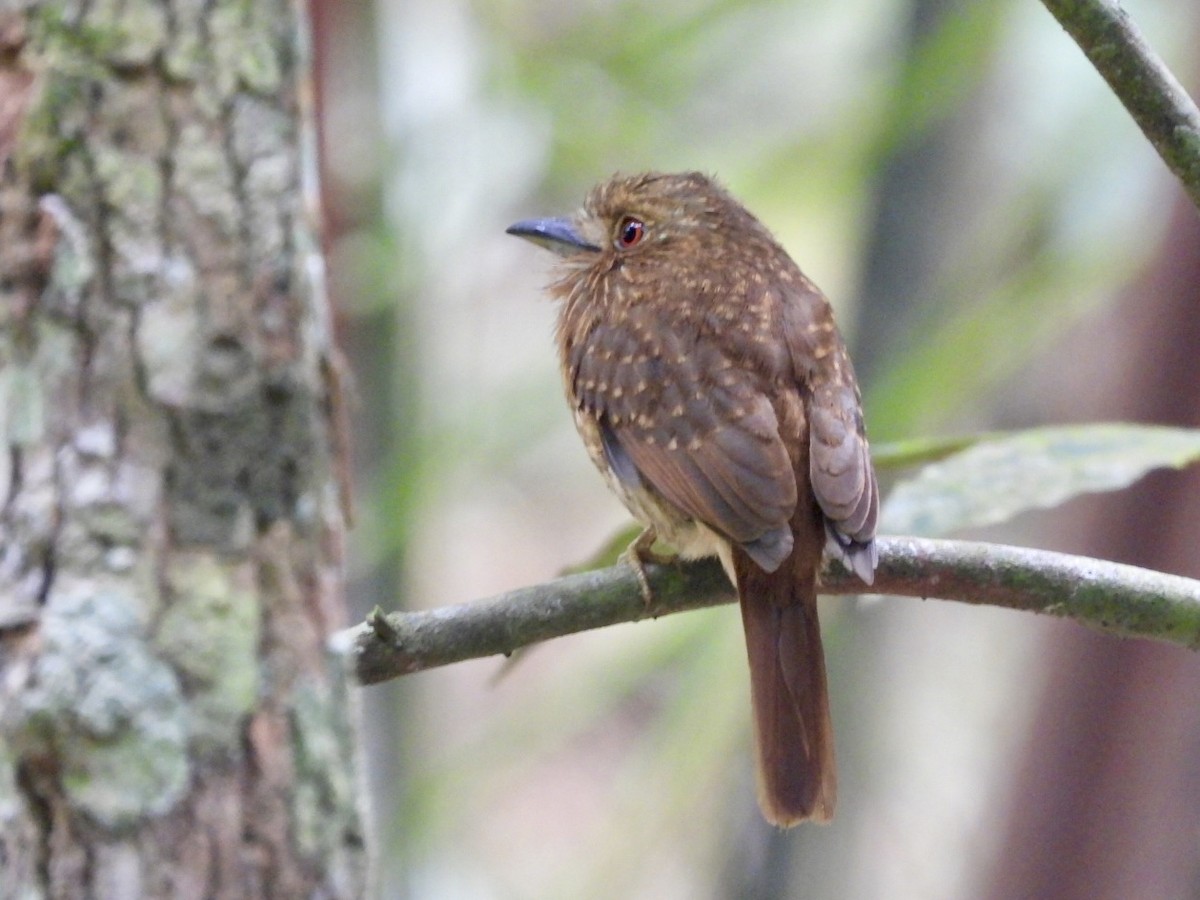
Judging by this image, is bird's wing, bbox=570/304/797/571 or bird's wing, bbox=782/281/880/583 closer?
bird's wing, bbox=782/281/880/583

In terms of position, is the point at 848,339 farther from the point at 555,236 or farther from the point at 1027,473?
the point at 1027,473

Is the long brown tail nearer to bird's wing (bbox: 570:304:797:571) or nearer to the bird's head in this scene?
bird's wing (bbox: 570:304:797:571)

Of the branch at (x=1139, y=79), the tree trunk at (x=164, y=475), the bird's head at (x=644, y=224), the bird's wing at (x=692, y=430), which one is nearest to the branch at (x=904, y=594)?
the bird's wing at (x=692, y=430)

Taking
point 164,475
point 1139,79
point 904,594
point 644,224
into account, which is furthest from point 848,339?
point 164,475

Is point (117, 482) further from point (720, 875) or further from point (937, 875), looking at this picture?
point (937, 875)

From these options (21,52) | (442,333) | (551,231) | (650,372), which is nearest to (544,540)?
(442,333)

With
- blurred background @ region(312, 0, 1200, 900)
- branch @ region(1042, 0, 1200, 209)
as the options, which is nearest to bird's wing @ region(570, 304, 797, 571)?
blurred background @ region(312, 0, 1200, 900)
